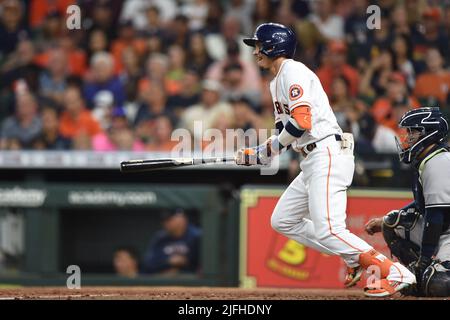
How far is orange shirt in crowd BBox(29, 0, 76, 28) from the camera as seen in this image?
1214cm

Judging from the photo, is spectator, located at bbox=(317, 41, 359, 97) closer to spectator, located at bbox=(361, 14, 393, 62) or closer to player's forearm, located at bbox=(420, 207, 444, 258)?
spectator, located at bbox=(361, 14, 393, 62)

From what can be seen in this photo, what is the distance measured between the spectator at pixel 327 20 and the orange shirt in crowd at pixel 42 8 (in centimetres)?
307

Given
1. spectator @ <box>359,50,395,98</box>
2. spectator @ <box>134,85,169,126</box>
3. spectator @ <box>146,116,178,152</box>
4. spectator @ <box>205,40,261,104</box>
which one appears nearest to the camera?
spectator @ <box>146,116,178,152</box>

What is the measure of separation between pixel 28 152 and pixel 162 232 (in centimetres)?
165

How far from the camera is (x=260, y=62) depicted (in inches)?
260

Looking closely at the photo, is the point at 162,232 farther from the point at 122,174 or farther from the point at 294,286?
the point at 294,286

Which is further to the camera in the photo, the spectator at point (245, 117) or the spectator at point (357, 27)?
the spectator at point (357, 27)

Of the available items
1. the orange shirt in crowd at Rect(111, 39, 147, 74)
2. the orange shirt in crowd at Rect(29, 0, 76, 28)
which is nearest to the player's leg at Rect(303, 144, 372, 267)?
the orange shirt in crowd at Rect(111, 39, 147, 74)

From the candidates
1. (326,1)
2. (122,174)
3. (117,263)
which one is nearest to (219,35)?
(326,1)

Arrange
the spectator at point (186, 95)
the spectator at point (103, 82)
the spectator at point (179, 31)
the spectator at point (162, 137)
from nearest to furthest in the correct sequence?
the spectator at point (162, 137), the spectator at point (186, 95), the spectator at point (103, 82), the spectator at point (179, 31)

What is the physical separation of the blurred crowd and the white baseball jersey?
131 inches

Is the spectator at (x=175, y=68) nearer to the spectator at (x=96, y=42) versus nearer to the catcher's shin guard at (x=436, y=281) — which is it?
the spectator at (x=96, y=42)

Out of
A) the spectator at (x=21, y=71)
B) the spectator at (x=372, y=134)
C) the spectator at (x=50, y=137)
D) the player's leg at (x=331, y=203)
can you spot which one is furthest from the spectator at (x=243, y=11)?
the player's leg at (x=331, y=203)

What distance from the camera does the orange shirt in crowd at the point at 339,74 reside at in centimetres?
1039
